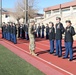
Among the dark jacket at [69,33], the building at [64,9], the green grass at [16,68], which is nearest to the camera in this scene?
the green grass at [16,68]

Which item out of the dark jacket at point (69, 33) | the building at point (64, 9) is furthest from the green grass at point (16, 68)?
the building at point (64, 9)

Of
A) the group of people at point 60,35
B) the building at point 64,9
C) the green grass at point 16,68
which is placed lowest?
the green grass at point 16,68

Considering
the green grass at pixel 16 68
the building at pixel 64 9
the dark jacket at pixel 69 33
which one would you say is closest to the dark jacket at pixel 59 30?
the dark jacket at pixel 69 33

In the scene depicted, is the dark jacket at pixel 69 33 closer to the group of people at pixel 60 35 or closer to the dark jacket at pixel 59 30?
the group of people at pixel 60 35

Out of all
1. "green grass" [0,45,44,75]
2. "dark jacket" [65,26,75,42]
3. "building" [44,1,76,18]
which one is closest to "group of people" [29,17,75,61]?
"dark jacket" [65,26,75,42]

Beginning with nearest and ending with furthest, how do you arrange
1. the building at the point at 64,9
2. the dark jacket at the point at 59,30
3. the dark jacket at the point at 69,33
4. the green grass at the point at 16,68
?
the green grass at the point at 16,68 < the dark jacket at the point at 69,33 < the dark jacket at the point at 59,30 < the building at the point at 64,9

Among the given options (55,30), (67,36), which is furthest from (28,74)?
(55,30)

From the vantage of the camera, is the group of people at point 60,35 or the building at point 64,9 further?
the building at point 64,9

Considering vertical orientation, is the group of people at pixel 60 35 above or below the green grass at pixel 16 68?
above

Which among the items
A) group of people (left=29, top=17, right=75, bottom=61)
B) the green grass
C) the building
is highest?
the building

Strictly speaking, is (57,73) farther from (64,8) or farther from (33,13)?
(33,13)

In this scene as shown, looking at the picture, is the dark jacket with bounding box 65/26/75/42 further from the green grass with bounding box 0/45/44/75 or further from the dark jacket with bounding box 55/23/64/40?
the green grass with bounding box 0/45/44/75

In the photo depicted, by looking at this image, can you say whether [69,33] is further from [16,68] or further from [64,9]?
[64,9]

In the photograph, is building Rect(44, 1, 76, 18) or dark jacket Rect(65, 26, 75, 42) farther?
building Rect(44, 1, 76, 18)
